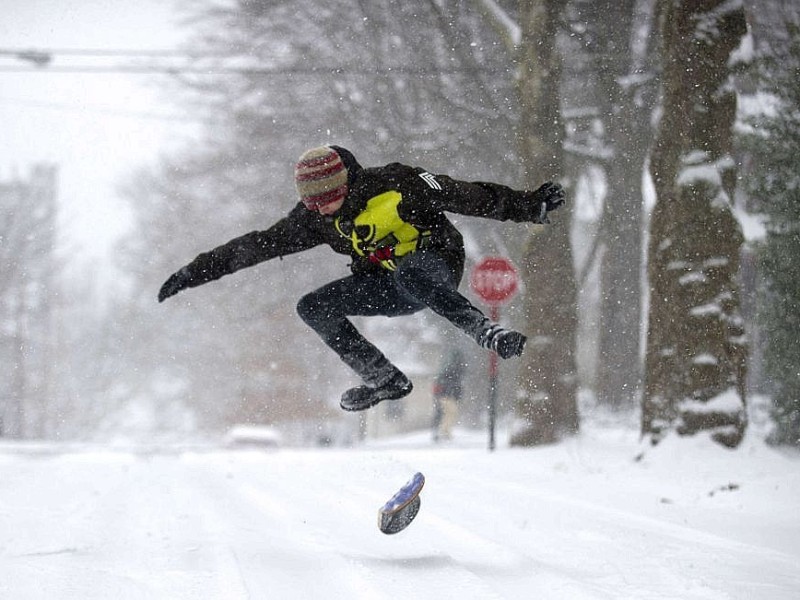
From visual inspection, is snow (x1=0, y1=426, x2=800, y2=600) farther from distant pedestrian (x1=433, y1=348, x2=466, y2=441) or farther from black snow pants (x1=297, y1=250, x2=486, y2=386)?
distant pedestrian (x1=433, y1=348, x2=466, y2=441)

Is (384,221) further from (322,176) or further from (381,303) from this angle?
(381,303)

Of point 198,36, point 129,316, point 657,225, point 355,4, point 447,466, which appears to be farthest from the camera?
point 129,316

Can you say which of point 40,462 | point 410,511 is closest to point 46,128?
point 40,462

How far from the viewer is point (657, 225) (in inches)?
385

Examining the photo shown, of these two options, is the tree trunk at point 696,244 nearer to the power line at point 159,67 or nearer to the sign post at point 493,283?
the sign post at point 493,283

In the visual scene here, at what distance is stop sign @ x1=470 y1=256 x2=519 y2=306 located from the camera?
1212 centimetres

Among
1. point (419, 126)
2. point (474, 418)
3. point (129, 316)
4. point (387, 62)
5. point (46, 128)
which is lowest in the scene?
point (474, 418)

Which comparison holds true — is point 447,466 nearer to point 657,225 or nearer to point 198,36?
point 657,225

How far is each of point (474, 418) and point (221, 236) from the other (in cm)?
858

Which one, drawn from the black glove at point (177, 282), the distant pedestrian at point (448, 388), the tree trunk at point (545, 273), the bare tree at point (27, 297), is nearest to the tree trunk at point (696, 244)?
the tree trunk at point (545, 273)

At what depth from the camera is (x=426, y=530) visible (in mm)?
Result: 6098

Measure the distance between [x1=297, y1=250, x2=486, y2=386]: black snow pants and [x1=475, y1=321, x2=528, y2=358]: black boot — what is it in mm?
116

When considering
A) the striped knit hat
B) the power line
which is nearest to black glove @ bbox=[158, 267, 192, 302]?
the striped knit hat

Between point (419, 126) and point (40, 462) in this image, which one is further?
point (419, 126)
